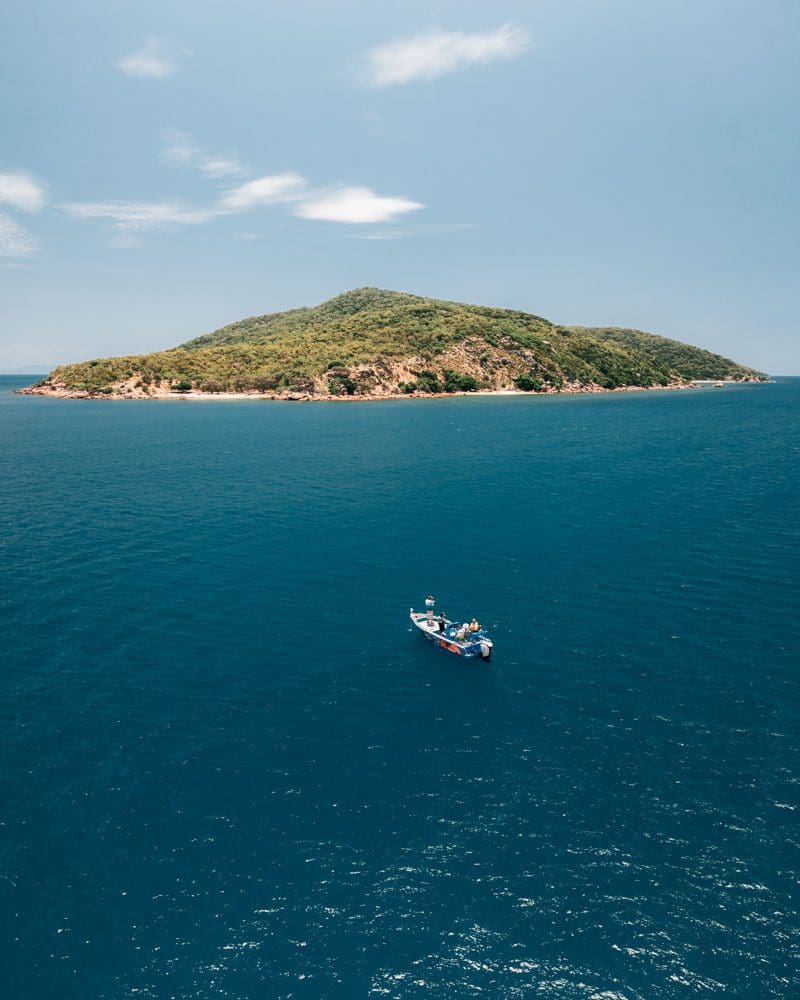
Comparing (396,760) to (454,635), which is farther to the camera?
(454,635)

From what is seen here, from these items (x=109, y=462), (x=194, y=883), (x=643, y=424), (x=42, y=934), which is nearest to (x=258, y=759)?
(x=194, y=883)

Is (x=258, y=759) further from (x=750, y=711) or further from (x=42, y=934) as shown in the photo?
(x=750, y=711)

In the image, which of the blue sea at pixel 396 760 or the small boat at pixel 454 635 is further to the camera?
the small boat at pixel 454 635

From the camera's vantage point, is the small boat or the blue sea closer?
the blue sea
